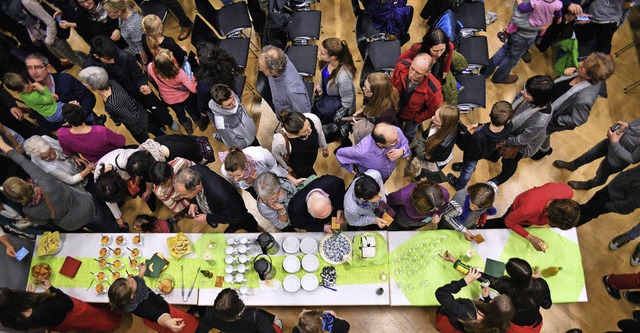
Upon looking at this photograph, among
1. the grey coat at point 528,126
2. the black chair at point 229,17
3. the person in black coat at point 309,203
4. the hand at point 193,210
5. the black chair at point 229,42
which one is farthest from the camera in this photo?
the black chair at point 229,17

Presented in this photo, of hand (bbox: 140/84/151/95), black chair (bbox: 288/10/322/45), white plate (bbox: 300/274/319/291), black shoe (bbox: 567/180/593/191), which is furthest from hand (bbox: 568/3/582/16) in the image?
hand (bbox: 140/84/151/95)

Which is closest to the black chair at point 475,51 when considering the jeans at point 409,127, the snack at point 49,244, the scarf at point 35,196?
the jeans at point 409,127

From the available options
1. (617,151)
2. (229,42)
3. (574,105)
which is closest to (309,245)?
(574,105)

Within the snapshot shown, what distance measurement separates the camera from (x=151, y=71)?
4016 mm

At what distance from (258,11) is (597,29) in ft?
13.0

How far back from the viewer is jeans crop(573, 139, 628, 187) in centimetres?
390

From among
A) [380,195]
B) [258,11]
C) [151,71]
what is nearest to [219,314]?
[380,195]

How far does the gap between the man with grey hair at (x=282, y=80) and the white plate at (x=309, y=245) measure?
1.24 meters

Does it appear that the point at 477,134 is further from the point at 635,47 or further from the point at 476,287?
the point at 635,47

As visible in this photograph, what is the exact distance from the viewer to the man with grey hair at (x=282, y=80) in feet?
11.3

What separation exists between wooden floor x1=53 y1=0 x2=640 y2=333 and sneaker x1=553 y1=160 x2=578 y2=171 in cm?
6

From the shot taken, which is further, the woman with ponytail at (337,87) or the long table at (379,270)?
the woman with ponytail at (337,87)

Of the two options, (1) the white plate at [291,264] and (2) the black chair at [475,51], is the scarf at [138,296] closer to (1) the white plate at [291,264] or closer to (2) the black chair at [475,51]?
(1) the white plate at [291,264]

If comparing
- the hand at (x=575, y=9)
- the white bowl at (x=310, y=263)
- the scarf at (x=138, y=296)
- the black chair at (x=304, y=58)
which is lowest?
the white bowl at (x=310, y=263)
